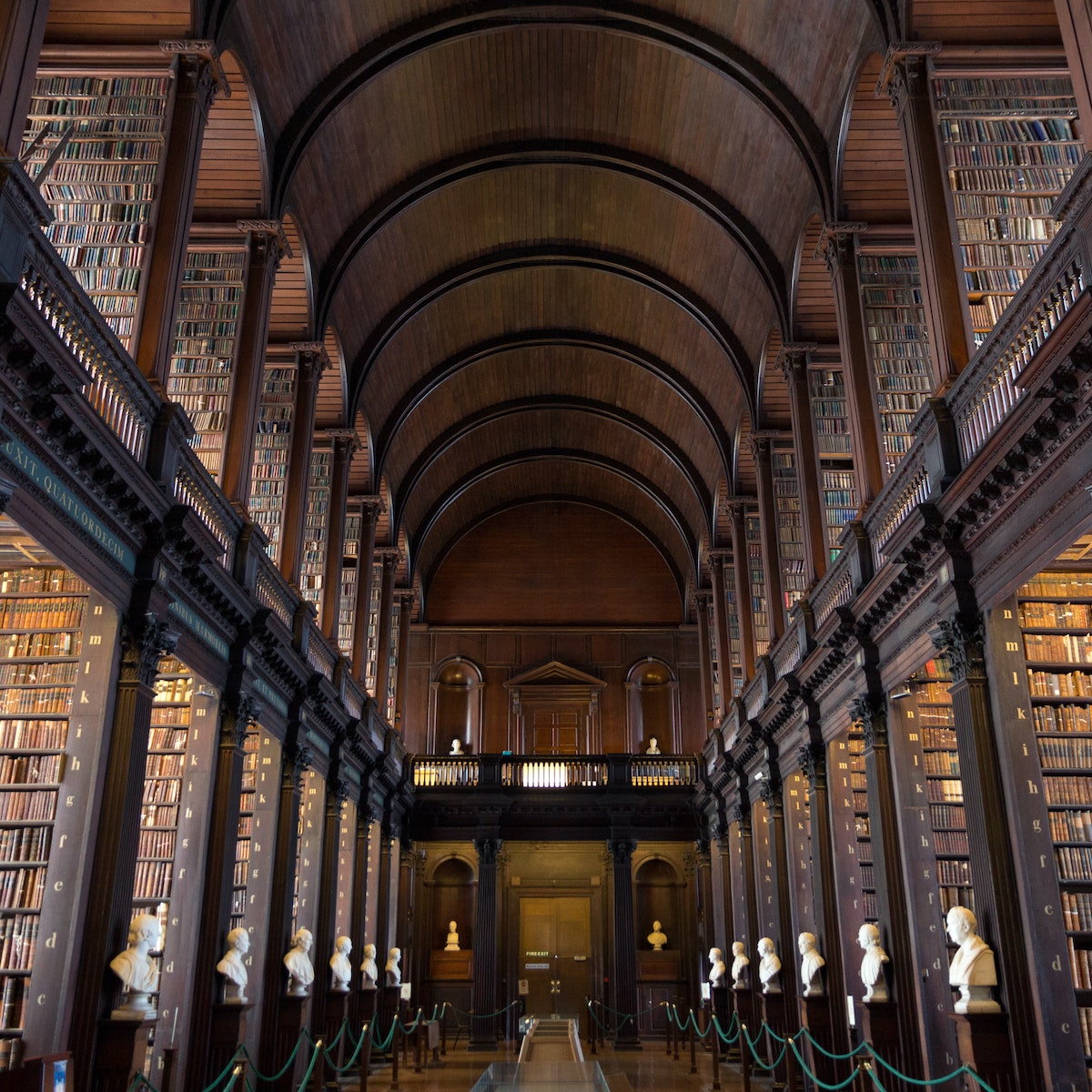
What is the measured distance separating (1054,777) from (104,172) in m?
8.22

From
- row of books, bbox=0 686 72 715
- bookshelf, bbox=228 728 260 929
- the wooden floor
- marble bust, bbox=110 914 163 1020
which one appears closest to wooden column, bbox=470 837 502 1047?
the wooden floor

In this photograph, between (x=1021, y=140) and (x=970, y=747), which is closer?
(x=970, y=747)

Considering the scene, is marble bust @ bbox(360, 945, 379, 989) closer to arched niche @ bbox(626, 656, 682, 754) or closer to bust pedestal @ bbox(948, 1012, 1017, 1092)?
bust pedestal @ bbox(948, 1012, 1017, 1092)

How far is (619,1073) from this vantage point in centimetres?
1256

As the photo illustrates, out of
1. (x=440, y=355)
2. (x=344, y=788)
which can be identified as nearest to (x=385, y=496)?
(x=440, y=355)

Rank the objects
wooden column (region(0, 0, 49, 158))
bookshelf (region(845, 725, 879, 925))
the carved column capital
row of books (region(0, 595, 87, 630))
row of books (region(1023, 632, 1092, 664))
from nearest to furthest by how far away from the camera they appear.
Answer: wooden column (region(0, 0, 49, 158)) < the carved column capital < row of books (region(1023, 632, 1092, 664)) < row of books (region(0, 595, 87, 630)) < bookshelf (region(845, 725, 879, 925))

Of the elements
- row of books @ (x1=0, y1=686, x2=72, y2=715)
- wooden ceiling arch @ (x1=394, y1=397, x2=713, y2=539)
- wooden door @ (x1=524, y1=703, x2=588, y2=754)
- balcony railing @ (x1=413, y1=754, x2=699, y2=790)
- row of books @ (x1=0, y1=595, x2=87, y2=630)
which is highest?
wooden ceiling arch @ (x1=394, y1=397, x2=713, y2=539)

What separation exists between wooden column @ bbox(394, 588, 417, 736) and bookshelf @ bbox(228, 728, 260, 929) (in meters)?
8.66

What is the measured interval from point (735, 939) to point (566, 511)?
11007 millimetres

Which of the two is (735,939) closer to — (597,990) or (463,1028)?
(597,990)

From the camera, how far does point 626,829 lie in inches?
773

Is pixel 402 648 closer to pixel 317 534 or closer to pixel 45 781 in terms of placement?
pixel 317 534

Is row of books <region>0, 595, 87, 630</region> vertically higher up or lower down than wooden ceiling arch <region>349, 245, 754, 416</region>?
lower down

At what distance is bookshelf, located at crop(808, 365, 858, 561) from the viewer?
12.1 meters
